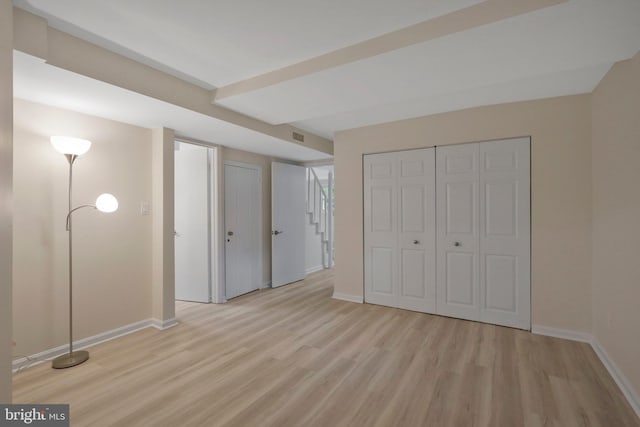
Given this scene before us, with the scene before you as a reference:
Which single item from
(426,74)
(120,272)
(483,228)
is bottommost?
(120,272)

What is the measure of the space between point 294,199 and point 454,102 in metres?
3.13

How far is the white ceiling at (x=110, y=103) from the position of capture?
2.05 m

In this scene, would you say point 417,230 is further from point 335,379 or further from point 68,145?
point 68,145

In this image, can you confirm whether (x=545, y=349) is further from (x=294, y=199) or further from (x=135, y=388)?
(x=294, y=199)

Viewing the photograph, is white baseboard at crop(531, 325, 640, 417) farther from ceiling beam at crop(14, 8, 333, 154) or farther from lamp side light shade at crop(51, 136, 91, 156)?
lamp side light shade at crop(51, 136, 91, 156)

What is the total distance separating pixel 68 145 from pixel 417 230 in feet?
12.1

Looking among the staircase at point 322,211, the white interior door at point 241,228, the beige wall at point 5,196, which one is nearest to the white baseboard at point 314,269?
the staircase at point 322,211

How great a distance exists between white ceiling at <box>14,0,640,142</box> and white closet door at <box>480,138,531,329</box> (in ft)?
2.44

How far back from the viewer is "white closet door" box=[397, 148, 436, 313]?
3732 millimetres

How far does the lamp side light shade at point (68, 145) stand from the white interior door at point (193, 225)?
5.72ft

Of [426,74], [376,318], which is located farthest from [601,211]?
[376,318]

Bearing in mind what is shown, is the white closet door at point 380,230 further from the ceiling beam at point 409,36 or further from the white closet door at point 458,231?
the ceiling beam at point 409,36

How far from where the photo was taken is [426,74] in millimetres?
2344

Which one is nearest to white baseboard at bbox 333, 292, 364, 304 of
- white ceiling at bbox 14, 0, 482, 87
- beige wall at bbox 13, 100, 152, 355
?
beige wall at bbox 13, 100, 152, 355
